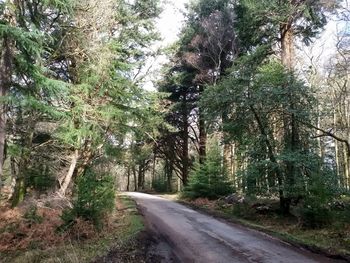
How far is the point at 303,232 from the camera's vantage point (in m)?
11.3

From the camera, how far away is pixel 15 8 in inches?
434

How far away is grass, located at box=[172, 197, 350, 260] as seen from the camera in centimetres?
905

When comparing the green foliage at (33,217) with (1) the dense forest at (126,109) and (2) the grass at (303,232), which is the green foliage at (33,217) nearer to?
(1) the dense forest at (126,109)

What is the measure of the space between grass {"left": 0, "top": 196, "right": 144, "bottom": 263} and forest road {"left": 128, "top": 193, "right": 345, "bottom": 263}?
105 centimetres

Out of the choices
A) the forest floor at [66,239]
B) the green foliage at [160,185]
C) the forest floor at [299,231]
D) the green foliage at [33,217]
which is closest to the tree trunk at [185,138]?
the green foliage at [160,185]

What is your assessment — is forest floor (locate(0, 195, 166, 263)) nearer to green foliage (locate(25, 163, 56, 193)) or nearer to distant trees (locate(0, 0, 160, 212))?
distant trees (locate(0, 0, 160, 212))

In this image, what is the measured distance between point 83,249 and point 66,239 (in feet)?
4.98

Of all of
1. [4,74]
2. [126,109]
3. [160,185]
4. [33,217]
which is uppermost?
[126,109]

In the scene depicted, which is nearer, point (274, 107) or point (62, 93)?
point (62, 93)

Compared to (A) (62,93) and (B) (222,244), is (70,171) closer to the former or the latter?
(A) (62,93)

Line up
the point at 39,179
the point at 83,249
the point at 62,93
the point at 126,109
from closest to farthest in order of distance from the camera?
the point at 83,249
the point at 62,93
the point at 39,179
the point at 126,109

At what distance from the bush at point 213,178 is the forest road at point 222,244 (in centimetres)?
777

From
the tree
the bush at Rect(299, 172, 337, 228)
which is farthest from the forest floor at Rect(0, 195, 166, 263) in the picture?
the tree

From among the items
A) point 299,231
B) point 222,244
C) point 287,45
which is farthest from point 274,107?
point 222,244
